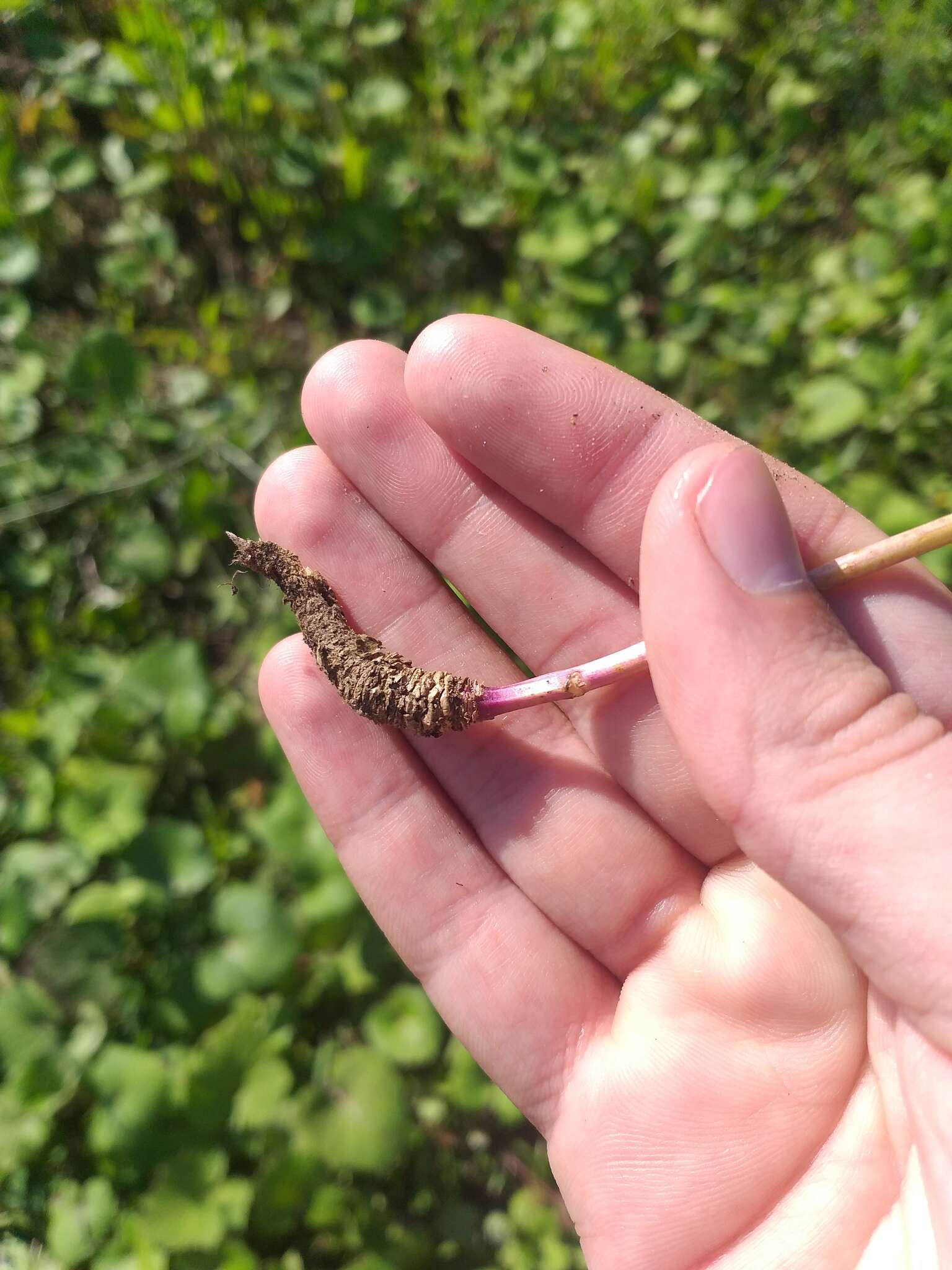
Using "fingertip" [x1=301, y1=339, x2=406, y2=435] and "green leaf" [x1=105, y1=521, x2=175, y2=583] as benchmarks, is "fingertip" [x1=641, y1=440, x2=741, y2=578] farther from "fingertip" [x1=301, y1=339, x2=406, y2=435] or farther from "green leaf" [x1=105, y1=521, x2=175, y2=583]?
"green leaf" [x1=105, y1=521, x2=175, y2=583]

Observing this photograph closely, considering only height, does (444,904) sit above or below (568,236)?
below

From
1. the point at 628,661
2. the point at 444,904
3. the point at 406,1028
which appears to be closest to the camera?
the point at 628,661

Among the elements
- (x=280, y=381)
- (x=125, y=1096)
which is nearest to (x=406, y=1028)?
(x=125, y=1096)

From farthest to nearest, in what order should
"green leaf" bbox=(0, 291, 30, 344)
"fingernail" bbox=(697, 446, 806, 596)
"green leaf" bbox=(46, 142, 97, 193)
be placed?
"green leaf" bbox=(46, 142, 97, 193)
"green leaf" bbox=(0, 291, 30, 344)
"fingernail" bbox=(697, 446, 806, 596)

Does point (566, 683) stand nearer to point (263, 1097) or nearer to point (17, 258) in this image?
point (263, 1097)

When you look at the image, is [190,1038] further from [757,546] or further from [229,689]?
[757,546]

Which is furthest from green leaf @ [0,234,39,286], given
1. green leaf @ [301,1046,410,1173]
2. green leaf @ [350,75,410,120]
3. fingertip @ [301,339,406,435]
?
green leaf @ [301,1046,410,1173]
